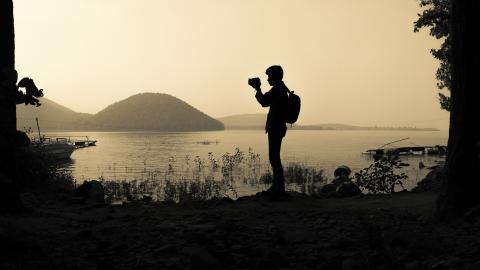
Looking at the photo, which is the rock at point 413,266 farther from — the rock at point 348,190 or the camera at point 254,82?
the rock at point 348,190

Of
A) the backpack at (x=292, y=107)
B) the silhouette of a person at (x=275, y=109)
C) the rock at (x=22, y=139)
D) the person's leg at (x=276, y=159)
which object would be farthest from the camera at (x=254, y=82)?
the rock at (x=22, y=139)

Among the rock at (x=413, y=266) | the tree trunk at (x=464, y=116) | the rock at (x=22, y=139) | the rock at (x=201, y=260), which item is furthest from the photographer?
the rock at (x=22, y=139)

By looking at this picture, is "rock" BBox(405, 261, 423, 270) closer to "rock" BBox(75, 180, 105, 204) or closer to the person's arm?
the person's arm

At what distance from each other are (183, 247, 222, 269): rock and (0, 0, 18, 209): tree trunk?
4.44m

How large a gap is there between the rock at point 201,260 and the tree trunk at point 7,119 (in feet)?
14.6

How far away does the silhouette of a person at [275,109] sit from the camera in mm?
10281

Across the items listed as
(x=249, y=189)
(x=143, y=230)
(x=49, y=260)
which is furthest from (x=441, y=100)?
(x=49, y=260)

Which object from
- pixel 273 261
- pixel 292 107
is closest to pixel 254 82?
pixel 292 107

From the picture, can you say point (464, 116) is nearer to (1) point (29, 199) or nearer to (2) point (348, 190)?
(2) point (348, 190)

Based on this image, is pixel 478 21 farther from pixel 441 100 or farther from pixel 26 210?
pixel 441 100

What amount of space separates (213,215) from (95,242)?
92.2 inches

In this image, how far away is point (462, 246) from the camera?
634 centimetres

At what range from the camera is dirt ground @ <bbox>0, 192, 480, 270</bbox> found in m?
5.97

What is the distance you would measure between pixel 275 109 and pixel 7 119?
5.40 meters
